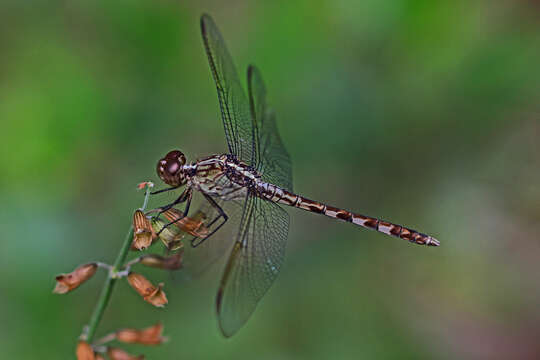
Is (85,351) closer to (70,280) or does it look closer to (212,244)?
(70,280)

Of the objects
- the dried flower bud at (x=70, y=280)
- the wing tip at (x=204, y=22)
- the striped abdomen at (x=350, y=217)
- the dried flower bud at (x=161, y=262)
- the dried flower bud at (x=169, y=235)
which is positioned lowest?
the dried flower bud at (x=70, y=280)

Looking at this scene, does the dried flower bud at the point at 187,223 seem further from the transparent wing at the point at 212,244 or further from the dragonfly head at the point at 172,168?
the dragonfly head at the point at 172,168

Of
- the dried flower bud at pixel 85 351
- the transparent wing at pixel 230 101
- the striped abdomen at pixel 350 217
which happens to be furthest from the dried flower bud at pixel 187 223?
the striped abdomen at pixel 350 217

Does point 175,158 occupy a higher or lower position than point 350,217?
lower

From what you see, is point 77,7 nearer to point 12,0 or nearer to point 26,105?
point 12,0

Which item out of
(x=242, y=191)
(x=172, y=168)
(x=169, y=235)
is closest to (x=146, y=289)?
(x=169, y=235)

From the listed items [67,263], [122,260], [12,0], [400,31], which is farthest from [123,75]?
[122,260]

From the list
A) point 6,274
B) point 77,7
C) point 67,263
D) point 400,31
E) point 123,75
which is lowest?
point 6,274
